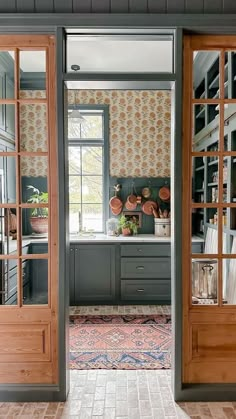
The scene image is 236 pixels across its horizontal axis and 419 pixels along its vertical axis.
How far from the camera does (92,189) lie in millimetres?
5164

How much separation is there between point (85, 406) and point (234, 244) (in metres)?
1.62

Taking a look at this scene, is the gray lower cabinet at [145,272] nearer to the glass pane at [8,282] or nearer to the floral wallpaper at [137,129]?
the floral wallpaper at [137,129]

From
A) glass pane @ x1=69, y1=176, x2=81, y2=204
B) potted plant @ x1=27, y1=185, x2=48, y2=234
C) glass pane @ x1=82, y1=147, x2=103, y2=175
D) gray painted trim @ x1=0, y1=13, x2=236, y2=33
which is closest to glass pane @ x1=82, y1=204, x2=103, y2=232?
glass pane @ x1=69, y1=176, x2=81, y2=204

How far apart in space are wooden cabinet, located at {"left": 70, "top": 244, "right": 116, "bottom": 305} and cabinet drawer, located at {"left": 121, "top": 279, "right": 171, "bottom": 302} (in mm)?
184

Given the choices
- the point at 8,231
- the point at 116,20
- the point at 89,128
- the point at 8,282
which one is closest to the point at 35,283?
the point at 8,282

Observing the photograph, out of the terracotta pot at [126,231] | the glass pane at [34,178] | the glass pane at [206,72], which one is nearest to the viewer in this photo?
the glass pane at [206,72]

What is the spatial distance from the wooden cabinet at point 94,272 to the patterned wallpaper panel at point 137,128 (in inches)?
49.6

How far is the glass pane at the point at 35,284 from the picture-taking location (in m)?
2.52

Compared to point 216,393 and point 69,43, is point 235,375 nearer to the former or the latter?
point 216,393

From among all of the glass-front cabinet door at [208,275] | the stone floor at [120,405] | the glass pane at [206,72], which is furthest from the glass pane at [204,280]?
the glass pane at [206,72]

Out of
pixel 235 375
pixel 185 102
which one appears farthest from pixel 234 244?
pixel 185 102

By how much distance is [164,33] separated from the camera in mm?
2377

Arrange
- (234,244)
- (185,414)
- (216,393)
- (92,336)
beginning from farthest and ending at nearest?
1. (92,336)
2. (234,244)
3. (216,393)
4. (185,414)

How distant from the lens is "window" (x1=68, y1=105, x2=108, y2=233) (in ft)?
16.7
